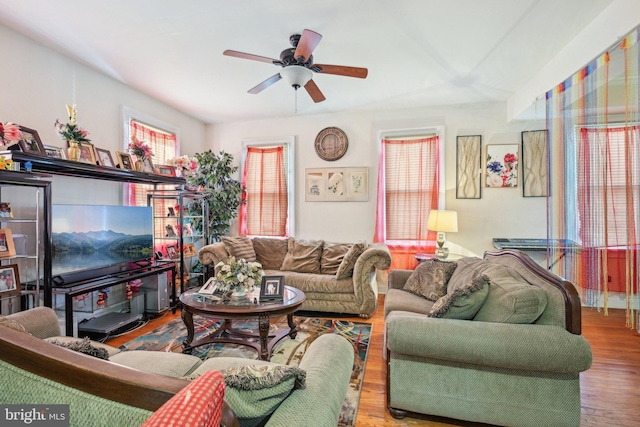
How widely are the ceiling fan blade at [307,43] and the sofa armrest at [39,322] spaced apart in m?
2.32

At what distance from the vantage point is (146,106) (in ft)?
12.9

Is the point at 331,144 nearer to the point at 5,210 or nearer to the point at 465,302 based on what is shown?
the point at 465,302

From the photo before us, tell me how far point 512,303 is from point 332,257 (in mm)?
2431

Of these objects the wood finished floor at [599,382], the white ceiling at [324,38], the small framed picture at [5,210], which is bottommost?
the wood finished floor at [599,382]

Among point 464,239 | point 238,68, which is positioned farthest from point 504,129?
point 238,68

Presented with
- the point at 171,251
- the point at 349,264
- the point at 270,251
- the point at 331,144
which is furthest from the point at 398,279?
the point at 171,251

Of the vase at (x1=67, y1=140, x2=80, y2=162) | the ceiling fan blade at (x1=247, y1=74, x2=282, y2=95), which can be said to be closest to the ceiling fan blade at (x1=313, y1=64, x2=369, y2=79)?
the ceiling fan blade at (x1=247, y1=74, x2=282, y2=95)

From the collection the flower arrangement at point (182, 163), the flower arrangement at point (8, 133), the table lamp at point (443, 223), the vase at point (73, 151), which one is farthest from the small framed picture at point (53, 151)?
the table lamp at point (443, 223)

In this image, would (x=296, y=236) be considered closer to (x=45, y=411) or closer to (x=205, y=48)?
(x=205, y=48)

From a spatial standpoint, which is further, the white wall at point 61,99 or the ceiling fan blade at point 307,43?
the white wall at point 61,99

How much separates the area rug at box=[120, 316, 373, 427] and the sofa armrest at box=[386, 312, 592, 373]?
24.1 inches

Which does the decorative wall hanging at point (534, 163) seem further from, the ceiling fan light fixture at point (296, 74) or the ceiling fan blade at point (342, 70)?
the ceiling fan light fixture at point (296, 74)

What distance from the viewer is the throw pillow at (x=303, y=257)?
391cm

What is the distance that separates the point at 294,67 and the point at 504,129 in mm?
3125
